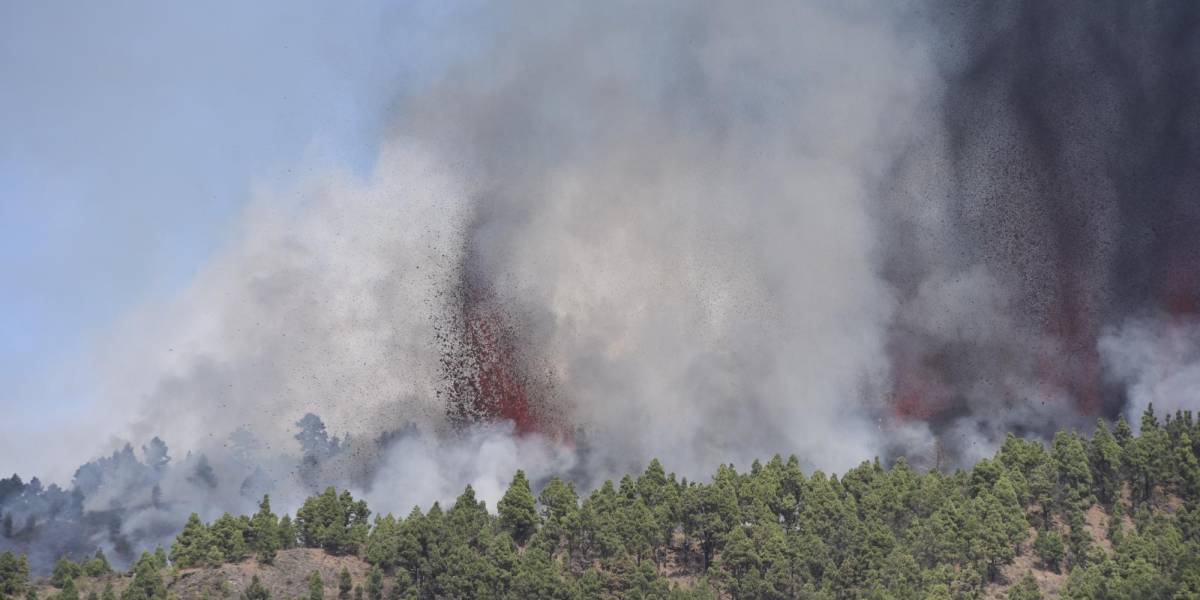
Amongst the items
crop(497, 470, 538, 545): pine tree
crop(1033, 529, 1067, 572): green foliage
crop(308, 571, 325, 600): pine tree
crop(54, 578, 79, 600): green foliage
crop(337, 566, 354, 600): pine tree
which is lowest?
crop(54, 578, 79, 600): green foliage

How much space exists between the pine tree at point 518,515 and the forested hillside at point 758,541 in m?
0.17

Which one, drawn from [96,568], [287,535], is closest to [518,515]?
[287,535]

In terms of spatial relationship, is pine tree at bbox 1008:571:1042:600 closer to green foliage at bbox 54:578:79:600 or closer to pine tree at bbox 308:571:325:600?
pine tree at bbox 308:571:325:600

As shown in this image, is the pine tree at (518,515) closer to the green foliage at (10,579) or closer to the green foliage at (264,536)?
the green foliage at (264,536)

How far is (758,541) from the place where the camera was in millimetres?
129250

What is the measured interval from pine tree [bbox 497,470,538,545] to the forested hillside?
171mm

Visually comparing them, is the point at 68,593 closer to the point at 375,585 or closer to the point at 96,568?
the point at 96,568

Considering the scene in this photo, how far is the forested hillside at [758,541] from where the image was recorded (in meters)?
123

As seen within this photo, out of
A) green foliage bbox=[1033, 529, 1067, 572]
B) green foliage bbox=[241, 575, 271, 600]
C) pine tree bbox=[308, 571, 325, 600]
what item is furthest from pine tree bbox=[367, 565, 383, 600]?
green foliage bbox=[1033, 529, 1067, 572]

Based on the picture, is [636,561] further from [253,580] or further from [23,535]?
[23,535]

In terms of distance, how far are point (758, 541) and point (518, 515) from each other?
71.9 feet

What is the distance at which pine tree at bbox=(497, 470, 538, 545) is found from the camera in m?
135

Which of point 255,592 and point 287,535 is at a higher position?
point 287,535

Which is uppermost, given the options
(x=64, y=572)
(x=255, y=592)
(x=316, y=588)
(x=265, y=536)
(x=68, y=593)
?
(x=265, y=536)
